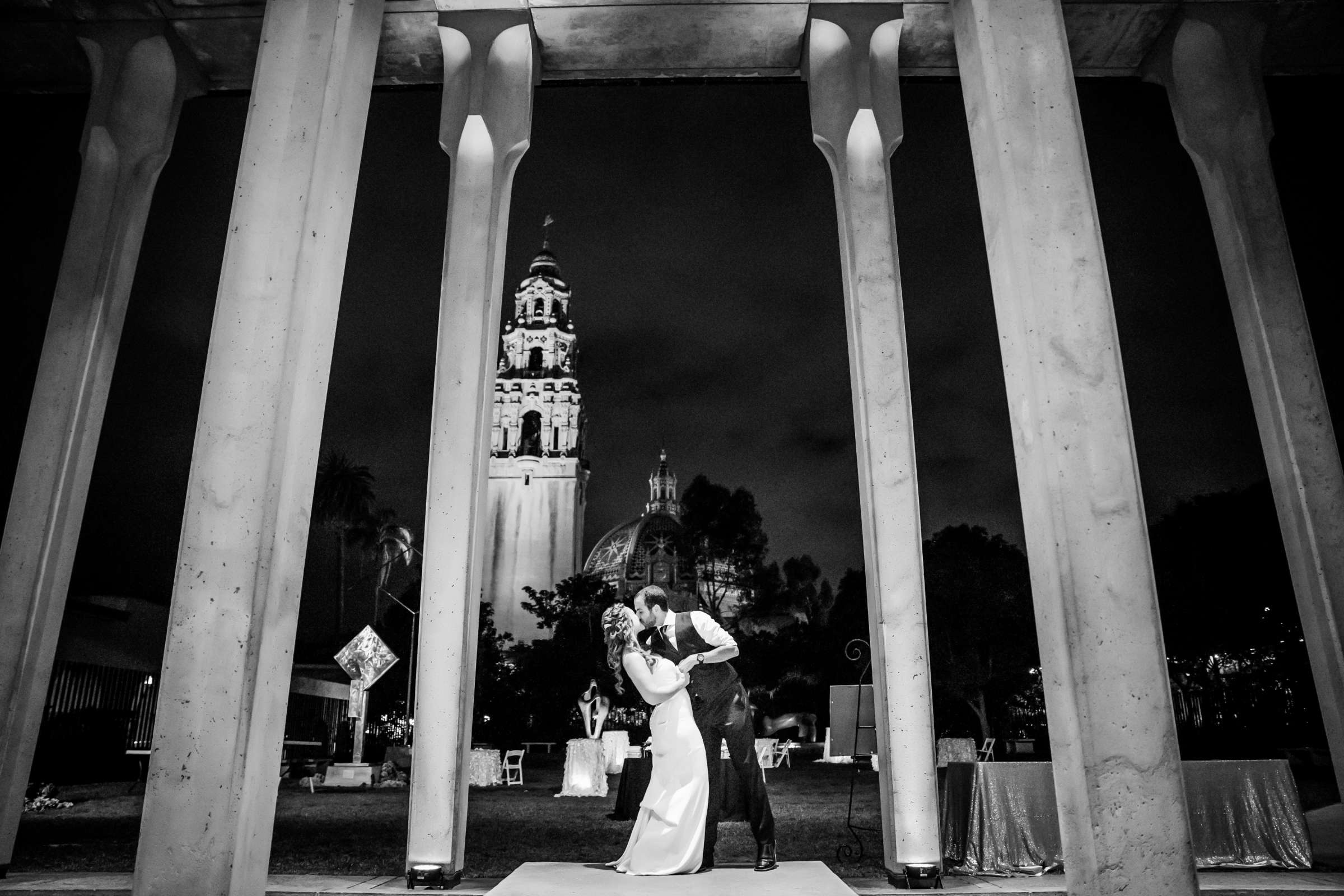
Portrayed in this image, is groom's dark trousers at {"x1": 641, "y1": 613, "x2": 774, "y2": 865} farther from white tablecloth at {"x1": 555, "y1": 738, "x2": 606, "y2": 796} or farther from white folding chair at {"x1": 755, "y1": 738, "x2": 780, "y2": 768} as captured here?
white folding chair at {"x1": 755, "y1": 738, "x2": 780, "y2": 768}

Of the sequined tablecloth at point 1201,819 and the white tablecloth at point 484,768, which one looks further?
the white tablecloth at point 484,768

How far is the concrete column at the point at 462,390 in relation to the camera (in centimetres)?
708

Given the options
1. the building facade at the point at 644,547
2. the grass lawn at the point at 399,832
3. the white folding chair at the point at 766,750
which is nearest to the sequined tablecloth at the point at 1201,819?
the grass lawn at the point at 399,832

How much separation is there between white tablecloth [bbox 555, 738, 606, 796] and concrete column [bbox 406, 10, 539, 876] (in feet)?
30.0

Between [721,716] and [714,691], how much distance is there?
0.62 ft

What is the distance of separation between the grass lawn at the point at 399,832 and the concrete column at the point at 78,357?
1653 mm

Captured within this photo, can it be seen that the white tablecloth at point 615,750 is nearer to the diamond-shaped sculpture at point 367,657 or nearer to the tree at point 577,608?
the diamond-shaped sculpture at point 367,657

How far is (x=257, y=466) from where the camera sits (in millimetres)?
4910

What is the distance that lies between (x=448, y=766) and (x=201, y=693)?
2949 mm

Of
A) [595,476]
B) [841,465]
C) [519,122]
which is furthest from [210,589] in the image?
[595,476]

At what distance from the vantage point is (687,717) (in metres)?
6.11

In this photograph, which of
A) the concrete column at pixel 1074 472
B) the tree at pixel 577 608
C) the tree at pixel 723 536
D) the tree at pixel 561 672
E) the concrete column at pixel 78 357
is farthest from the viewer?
the tree at pixel 723 536

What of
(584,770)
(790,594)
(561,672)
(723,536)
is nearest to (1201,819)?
(584,770)

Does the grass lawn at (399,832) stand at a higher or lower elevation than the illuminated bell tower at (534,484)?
lower
